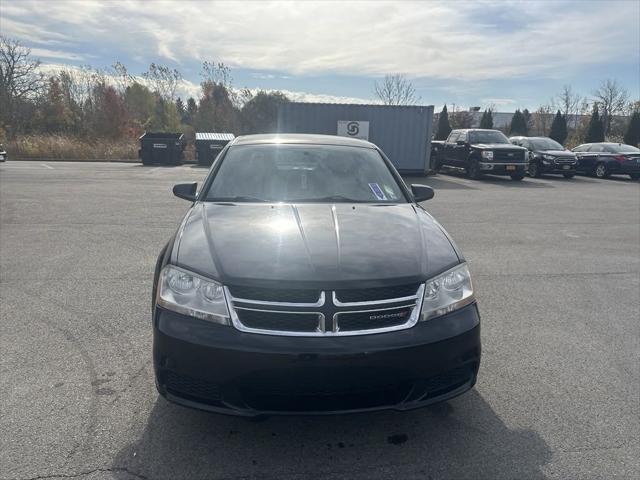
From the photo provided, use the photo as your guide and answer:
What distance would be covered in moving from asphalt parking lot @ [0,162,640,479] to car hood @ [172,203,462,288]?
0.91 m

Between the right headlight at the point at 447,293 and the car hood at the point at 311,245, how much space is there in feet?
0.18

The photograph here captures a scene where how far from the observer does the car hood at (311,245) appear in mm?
2449

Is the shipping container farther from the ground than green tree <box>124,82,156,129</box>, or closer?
closer

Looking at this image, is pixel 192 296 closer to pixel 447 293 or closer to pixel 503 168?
pixel 447 293

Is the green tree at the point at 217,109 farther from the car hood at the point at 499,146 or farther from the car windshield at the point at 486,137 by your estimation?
the car hood at the point at 499,146

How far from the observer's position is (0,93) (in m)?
37.2

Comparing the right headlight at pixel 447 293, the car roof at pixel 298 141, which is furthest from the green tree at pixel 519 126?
the right headlight at pixel 447 293

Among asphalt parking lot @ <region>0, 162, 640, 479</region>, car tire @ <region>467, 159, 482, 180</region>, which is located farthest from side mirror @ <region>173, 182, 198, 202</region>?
car tire @ <region>467, 159, 482, 180</region>

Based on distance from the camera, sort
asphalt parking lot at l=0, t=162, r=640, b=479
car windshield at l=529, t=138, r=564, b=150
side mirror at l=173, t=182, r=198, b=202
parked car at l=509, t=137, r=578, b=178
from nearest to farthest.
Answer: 1. asphalt parking lot at l=0, t=162, r=640, b=479
2. side mirror at l=173, t=182, r=198, b=202
3. parked car at l=509, t=137, r=578, b=178
4. car windshield at l=529, t=138, r=564, b=150

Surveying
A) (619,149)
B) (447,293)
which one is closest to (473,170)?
(619,149)

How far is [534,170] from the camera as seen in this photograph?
21.3 m

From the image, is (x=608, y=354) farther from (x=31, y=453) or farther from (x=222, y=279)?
(x=31, y=453)

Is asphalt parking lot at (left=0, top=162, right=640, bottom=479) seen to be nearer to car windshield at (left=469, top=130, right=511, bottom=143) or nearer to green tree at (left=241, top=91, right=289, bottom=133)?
car windshield at (left=469, top=130, right=511, bottom=143)

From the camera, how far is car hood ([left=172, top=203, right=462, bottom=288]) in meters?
2.45
